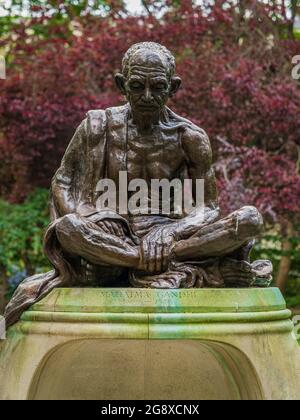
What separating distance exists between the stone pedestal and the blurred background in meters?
4.32

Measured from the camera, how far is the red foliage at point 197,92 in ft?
31.3

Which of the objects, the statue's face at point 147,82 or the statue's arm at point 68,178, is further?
the statue's arm at point 68,178

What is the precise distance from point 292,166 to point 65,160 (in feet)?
15.3

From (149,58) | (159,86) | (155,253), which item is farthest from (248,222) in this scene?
(149,58)

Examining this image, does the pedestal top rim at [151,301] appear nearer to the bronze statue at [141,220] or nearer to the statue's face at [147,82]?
the bronze statue at [141,220]

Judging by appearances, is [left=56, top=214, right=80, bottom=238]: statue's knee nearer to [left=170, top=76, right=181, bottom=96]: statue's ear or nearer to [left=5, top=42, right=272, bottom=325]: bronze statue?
[left=5, top=42, right=272, bottom=325]: bronze statue

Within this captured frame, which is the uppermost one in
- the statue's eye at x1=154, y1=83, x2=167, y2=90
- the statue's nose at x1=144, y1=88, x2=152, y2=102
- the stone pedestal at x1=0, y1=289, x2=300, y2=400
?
the statue's eye at x1=154, y1=83, x2=167, y2=90

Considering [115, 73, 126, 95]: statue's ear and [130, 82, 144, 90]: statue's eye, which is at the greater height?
[115, 73, 126, 95]: statue's ear

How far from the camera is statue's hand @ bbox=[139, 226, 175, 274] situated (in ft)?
16.0

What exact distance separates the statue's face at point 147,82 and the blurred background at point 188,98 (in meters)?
4.14

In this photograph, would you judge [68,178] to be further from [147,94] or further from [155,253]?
[155,253]

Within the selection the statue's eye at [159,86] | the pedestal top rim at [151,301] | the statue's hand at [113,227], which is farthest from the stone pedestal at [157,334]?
the statue's eye at [159,86]

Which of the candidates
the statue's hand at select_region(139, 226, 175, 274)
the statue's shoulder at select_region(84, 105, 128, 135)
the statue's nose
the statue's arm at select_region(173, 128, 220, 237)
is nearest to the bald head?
the statue's nose

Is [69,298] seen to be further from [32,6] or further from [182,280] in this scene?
[32,6]
